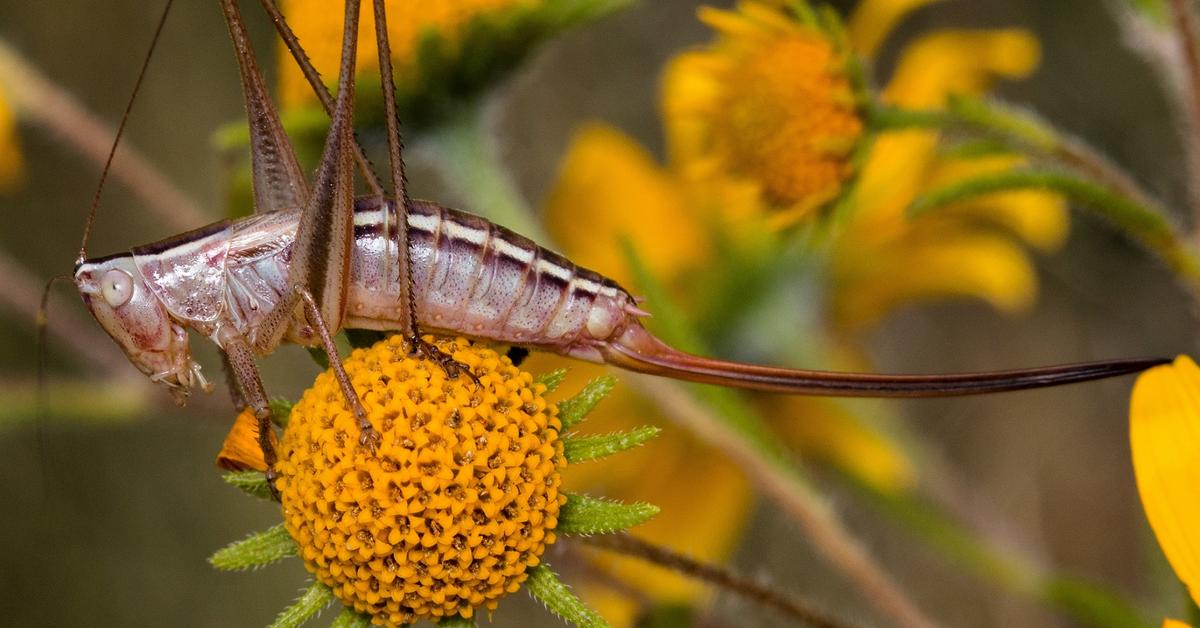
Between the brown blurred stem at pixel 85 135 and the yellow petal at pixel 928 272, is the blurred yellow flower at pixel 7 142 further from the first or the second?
the yellow petal at pixel 928 272

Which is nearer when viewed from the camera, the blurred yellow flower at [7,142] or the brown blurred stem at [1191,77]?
the brown blurred stem at [1191,77]

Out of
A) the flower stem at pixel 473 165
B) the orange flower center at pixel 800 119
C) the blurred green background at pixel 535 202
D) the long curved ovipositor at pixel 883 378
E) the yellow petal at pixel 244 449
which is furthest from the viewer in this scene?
the blurred green background at pixel 535 202

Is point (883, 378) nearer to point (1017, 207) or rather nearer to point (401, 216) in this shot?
point (401, 216)

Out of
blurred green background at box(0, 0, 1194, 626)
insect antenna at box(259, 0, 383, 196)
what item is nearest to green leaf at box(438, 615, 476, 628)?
insect antenna at box(259, 0, 383, 196)

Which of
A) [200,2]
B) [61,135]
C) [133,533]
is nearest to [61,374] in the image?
[133,533]

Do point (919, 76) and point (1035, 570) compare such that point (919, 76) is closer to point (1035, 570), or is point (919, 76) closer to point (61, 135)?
point (1035, 570)

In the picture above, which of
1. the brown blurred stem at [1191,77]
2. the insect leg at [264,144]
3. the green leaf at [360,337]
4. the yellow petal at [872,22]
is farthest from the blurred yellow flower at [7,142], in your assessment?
the brown blurred stem at [1191,77]

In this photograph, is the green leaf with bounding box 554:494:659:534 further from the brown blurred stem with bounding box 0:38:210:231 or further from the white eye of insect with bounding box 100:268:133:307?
the brown blurred stem with bounding box 0:38:210:231
